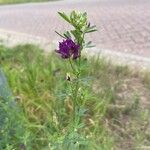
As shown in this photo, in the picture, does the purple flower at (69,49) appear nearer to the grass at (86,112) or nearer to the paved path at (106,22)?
the grass at (86,112)

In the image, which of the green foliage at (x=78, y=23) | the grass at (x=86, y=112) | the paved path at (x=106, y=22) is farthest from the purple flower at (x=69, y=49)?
the paved path at (x=106, y=22)

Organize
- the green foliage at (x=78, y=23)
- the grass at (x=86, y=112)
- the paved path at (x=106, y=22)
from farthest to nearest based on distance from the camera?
the paved path at (x=106, y=22), the grass at (x=86, y=112), the green foliage at (x=78, y=23)

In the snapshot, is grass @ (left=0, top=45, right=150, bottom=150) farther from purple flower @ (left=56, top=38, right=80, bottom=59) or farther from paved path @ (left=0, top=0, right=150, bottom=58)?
paved path @ (left=0, top=0, right=150, bottom=58)

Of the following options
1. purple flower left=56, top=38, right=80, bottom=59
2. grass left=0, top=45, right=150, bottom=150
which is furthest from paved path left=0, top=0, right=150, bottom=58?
purple flower left=56, top=38, right=80, bottom=59

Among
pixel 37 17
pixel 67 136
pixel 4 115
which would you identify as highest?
pixel 67 136

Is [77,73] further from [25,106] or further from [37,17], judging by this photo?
[37,17]

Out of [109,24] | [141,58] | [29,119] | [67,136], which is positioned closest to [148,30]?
[109,24]
